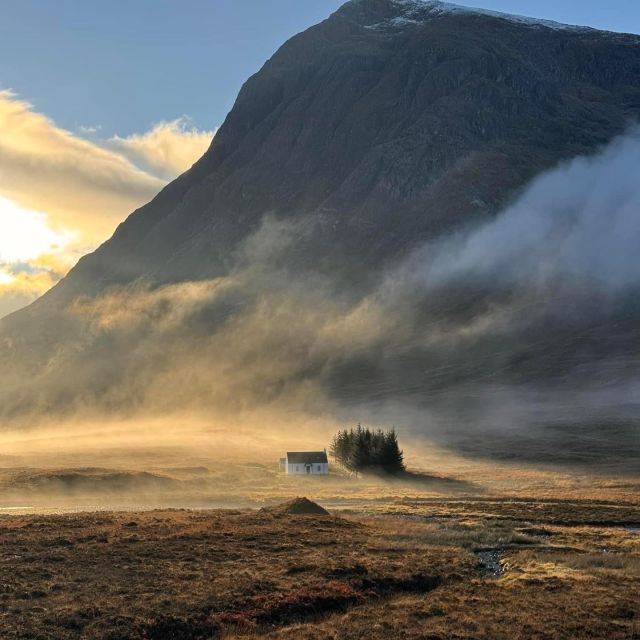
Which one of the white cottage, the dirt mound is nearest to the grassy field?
the dirt mound

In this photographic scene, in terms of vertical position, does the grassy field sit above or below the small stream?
above

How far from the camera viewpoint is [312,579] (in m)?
32.8

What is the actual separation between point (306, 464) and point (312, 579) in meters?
93.6

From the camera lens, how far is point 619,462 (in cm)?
13588

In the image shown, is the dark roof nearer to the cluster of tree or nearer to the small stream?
the cluster of tree

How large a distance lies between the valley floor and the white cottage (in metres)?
69.8

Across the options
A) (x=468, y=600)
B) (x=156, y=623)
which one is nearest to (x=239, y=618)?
(x=156, y=623)

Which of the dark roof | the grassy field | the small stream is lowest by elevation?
the small stream

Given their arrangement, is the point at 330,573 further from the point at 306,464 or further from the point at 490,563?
the point at 306,464

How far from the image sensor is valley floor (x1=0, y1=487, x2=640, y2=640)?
1022 inches

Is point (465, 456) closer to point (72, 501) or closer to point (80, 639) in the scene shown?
point (72, 501)

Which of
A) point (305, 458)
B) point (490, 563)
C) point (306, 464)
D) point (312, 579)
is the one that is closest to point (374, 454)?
point (306, 464)

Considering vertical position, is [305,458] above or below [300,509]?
above

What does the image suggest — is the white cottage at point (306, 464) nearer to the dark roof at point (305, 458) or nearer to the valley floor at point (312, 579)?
the dark roof at point (305, 458)
